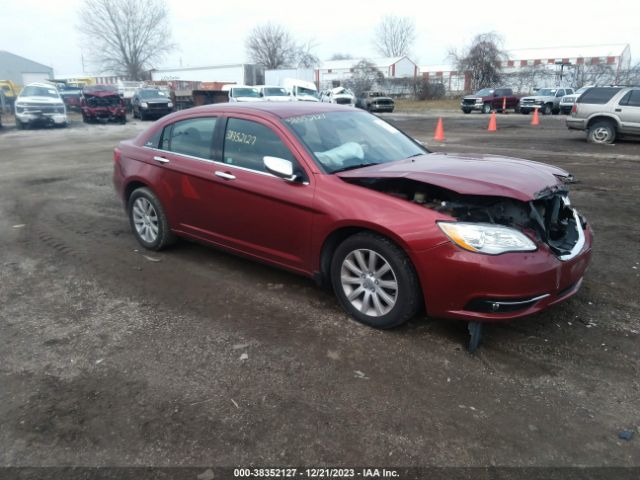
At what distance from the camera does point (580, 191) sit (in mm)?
8328

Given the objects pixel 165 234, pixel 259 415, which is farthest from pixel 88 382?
pixel 165 234

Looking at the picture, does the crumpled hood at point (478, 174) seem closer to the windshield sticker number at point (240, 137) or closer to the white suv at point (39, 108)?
the windshield sticker number at point (240, 137)

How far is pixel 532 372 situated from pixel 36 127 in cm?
2796

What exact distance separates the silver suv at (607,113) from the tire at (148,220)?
13519 millimetres

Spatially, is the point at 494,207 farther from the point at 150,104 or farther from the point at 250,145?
the point at 150,104

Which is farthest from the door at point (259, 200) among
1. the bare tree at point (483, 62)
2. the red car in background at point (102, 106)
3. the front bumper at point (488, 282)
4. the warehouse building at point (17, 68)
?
the warehouse building at point (17, 68)

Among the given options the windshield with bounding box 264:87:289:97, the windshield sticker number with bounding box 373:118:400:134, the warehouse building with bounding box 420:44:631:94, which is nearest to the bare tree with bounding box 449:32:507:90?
the warehouse building with bounding box 420:44:631:94

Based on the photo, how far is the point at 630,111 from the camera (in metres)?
13.9

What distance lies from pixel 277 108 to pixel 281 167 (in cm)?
95

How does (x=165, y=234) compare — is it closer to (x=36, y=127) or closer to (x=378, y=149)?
(x=378, y=149)

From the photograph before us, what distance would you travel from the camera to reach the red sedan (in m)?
3.29

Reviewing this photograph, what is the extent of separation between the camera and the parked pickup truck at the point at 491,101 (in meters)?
32.7

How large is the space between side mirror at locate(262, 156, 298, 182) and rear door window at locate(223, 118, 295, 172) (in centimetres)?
15

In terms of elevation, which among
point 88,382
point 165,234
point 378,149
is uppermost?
point 378,149
